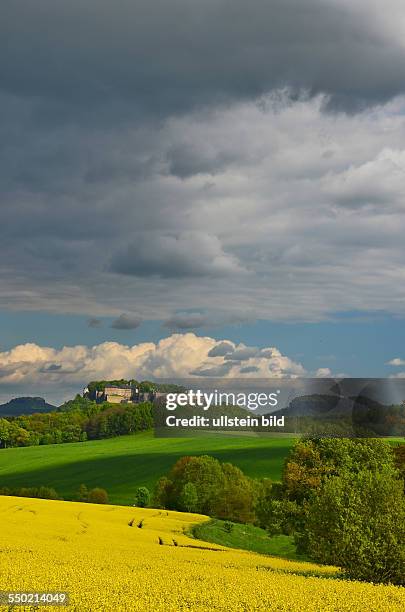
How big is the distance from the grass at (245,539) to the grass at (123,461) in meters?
52.9

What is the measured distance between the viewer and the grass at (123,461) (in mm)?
135250

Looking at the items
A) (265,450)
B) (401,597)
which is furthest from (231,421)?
(401,597)

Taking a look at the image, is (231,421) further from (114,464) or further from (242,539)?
(242,539)

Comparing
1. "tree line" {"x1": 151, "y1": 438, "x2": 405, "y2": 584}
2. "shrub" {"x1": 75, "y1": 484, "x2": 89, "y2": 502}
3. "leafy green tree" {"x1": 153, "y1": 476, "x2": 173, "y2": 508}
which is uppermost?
"tree line" {"x1": 151, "y1": 438, "x2": 405, "y2": 584}

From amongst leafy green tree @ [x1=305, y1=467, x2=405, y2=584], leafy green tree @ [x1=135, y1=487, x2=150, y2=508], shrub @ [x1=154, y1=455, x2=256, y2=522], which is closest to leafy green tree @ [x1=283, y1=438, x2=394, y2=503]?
leafy green tree @ [x1=305, y1=467, x2=405, y2=584]

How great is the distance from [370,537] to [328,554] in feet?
16.9

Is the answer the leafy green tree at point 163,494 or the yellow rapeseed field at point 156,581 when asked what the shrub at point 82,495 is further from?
the yellow rapeseed field at point 156,581

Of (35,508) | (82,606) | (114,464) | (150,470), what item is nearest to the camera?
(82,606)

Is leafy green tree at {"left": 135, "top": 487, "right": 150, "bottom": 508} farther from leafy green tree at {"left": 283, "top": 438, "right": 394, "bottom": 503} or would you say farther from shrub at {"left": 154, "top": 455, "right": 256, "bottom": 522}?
leafy green tree at {"left": 283, "top": 438, "right": 394, "bottom": 503}

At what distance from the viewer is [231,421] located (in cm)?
19188

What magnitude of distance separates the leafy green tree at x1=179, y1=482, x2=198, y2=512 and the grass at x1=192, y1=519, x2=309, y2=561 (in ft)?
72.1

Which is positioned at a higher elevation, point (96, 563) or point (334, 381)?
point (334, 381)

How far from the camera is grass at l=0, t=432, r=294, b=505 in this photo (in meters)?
135

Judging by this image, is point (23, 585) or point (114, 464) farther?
point (114, 464)
